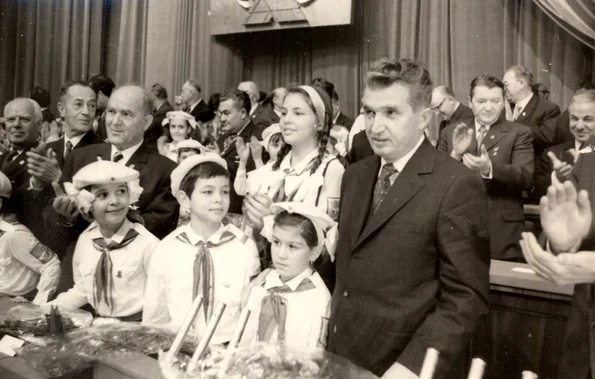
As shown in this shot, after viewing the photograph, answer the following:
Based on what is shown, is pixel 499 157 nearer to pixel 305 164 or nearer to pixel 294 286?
pixel 305 164

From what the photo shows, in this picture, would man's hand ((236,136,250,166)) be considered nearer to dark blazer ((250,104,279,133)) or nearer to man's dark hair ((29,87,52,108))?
dark blazer ((250,104,279,133))

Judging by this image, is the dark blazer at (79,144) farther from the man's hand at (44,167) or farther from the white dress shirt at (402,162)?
the white dress shirt at (402,162)

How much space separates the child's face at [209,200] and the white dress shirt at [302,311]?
0.30m

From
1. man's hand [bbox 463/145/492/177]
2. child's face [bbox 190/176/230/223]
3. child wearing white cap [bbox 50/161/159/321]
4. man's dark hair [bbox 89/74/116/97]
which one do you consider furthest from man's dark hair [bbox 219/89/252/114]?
child's face [bbox 190/176/230/223]

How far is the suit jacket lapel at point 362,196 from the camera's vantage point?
169 centimetres

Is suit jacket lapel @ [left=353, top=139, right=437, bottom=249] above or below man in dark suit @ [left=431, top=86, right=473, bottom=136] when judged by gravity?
below

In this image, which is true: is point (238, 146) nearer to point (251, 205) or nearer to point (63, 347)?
point (251, 205)

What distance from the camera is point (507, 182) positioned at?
9.69ft

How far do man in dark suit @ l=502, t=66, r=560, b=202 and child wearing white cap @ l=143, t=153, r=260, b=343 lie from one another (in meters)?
2.23

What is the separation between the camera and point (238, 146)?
143 inches

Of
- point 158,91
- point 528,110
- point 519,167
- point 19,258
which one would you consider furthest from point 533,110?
point 158,91

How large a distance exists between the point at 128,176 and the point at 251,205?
462 millimetres

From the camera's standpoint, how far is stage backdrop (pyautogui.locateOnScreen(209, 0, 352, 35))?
6258mm

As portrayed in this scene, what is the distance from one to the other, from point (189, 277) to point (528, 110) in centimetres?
271
